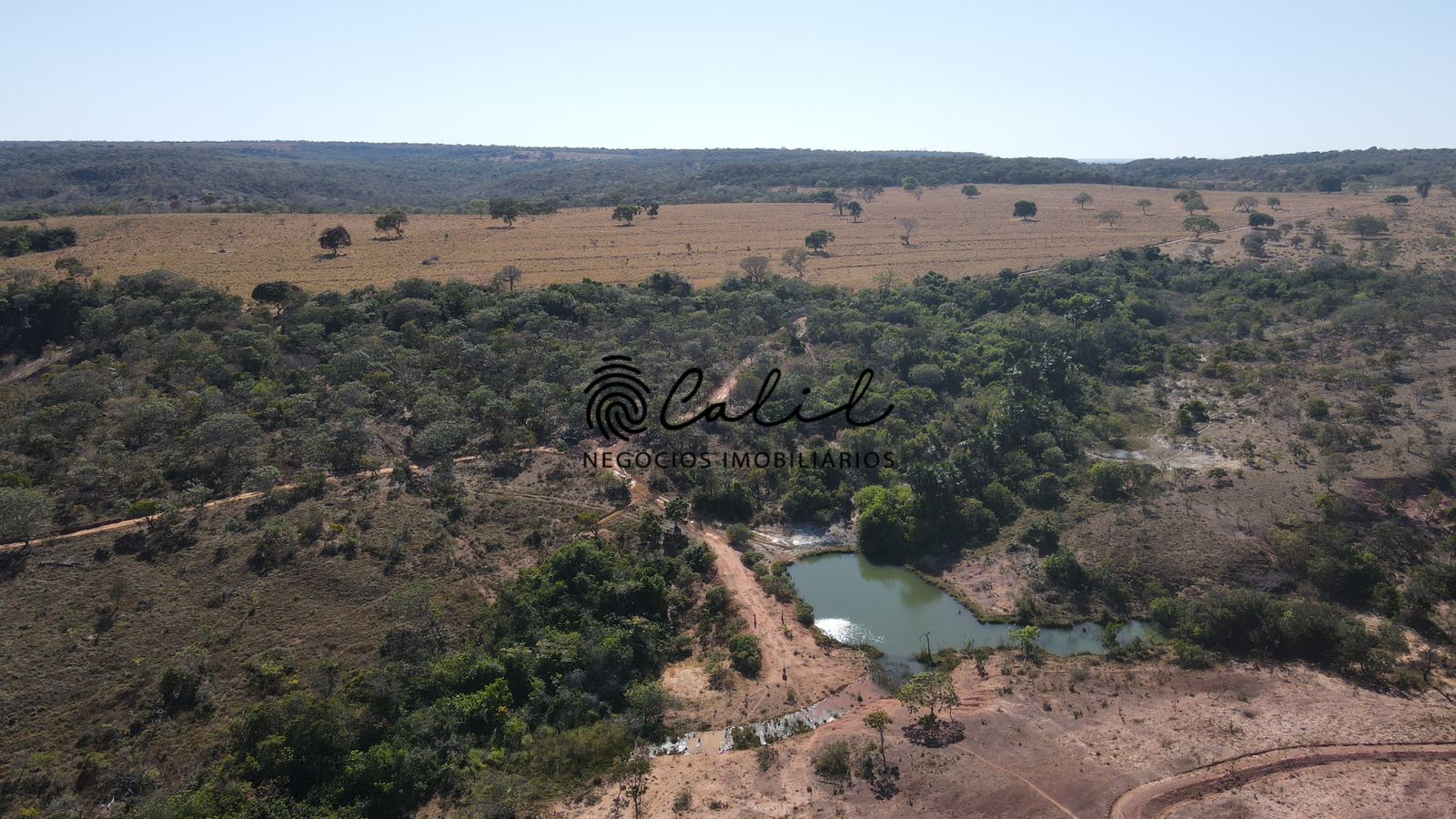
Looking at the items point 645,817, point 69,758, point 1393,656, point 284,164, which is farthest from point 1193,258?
point 284,164

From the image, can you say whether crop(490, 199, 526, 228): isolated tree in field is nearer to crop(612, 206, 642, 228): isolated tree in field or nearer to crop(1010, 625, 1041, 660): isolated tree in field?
crop(612, 206, 642, 228): isolated tree in field

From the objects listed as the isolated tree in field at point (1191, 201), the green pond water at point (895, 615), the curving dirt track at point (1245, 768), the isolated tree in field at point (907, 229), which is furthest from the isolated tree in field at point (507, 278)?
the isolated tree in field at point (1191, 201)

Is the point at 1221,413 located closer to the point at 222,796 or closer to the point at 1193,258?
the point at 1193,258

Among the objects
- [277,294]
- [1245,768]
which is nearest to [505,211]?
[277,294]

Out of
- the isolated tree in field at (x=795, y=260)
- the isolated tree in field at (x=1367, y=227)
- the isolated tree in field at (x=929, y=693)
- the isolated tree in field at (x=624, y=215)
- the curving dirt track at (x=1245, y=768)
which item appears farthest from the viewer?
the isolated tree in field at (x=624, y=215)

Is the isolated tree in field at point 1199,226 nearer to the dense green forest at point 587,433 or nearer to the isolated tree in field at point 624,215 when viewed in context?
the dense green forest at point 587,433
